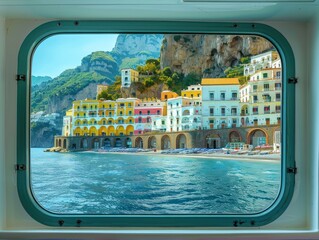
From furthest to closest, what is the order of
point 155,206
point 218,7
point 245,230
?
1. point 155,206
2. point 245,230
3. point 218,7

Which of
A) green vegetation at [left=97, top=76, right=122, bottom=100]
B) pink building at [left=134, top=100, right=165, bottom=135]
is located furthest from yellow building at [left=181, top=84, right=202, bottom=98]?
green vegetation at [left=97, top=76, right=122, bottom=100]

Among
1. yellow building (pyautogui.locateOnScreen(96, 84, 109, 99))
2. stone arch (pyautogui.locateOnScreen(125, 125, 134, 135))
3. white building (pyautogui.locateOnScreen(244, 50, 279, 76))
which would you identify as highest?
white building (pyautogui.locateOnScreen(244, 50, 279, 76))

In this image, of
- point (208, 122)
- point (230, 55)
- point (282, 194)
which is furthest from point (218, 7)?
point (282, 194)

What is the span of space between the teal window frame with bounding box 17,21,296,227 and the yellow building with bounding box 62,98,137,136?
27cm

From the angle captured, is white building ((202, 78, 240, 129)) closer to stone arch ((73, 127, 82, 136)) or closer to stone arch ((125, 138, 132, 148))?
stone arch ((125, 138, 132, 148))

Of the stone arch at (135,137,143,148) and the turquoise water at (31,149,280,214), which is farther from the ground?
the stone arch at (135,137,143,148)

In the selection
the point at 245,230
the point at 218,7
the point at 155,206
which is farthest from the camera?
the point at 155,206

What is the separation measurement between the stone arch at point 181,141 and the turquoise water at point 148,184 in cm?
8

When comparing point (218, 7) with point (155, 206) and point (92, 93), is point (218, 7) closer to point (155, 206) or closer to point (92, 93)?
point (92, 93)

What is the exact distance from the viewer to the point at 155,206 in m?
2.20

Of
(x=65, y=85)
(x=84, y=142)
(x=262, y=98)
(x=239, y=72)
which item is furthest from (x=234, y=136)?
(x=65, y=85)

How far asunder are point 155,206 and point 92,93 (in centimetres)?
78

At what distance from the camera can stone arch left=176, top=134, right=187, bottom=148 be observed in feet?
7.46

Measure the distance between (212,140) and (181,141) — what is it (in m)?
0.19
